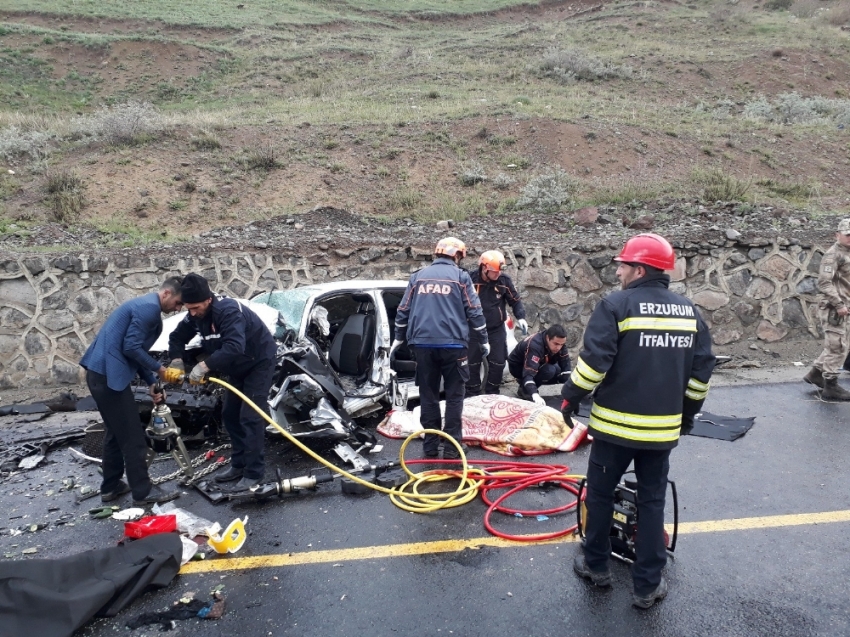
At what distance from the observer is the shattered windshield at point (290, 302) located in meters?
6.38

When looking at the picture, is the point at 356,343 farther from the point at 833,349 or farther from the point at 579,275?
the point at 833,349

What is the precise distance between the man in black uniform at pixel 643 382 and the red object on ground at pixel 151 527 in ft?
8.59

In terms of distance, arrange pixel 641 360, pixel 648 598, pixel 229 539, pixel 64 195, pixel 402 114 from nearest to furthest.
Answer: pixel 641 360
pixel 648 598
pixel 229 539
pixel 64 195
pixel 402 114

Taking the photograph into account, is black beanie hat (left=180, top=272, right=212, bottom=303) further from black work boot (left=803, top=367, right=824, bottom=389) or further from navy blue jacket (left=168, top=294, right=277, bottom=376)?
black work boot (left=803, top=367, right=824, bottom=389)

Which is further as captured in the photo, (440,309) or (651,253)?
(440,309)

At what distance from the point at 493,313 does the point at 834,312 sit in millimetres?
3667

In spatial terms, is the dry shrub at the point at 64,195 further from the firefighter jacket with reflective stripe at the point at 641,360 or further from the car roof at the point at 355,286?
the firefighter jacket with reflective stripe at the point at 641,360

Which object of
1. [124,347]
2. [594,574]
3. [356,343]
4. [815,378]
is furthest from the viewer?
[815,378]

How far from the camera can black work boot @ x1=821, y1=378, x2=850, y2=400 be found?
6.97 meters

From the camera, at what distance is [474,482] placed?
16.1 ft

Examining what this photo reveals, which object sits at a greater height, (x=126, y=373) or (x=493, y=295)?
(x=126, y=373)

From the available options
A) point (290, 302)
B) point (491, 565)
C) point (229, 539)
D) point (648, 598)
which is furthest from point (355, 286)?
point (648, 598)

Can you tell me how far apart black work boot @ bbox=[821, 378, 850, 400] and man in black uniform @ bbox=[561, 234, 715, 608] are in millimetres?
4504

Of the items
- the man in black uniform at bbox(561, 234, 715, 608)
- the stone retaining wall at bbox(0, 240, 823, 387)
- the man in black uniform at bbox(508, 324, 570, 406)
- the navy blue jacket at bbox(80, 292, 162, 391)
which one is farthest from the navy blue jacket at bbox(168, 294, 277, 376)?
the stone retaining wall at bbox(0, 240, 823, 387)
